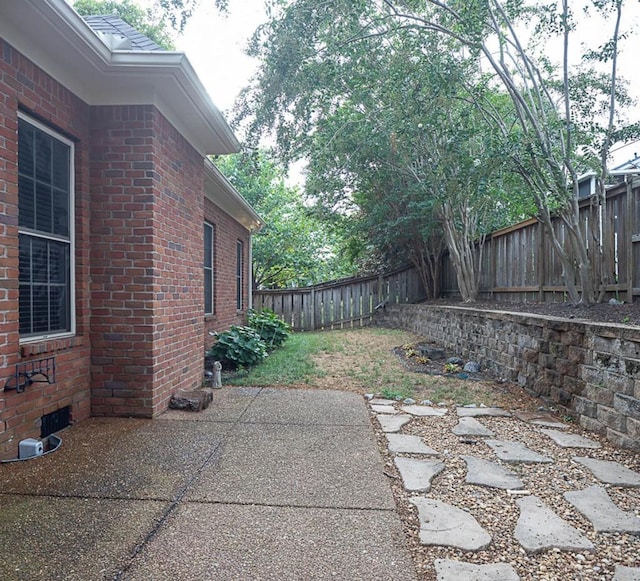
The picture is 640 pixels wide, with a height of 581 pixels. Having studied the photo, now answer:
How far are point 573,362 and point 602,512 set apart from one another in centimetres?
184

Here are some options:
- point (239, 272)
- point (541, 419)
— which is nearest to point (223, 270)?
point (239, 272)

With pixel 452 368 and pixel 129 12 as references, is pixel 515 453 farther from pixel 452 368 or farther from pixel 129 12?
pixel 129 12

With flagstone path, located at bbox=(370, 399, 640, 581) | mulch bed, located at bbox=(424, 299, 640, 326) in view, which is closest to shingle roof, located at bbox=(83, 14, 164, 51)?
flagstone path, located at bbox=(370, 399, 640, 581)

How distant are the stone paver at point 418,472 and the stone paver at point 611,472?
3.01 feet

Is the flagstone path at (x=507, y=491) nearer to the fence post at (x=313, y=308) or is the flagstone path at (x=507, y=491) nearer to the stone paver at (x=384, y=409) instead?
the stone paver at (x=384, y=409)

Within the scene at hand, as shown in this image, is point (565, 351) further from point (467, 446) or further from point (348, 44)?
point (348, 44)

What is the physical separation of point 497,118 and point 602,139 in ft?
4.12

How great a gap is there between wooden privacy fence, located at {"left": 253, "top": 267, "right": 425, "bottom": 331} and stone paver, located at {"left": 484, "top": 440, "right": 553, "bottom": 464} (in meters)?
9.07

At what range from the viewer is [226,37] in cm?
593

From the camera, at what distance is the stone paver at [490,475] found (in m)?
2.56

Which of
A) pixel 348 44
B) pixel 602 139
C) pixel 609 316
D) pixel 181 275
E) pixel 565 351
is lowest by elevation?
pixel 565 351

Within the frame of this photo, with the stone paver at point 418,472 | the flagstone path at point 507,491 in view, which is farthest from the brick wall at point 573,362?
the stone paver at point 418,472

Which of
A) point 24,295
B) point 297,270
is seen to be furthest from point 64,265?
point 297,270

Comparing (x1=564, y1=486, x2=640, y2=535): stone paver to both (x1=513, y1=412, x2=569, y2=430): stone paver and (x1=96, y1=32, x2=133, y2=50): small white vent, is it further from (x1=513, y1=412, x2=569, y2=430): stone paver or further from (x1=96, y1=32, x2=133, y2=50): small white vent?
(x1=96, y1=32, x2=133, y2=50): small white vent
